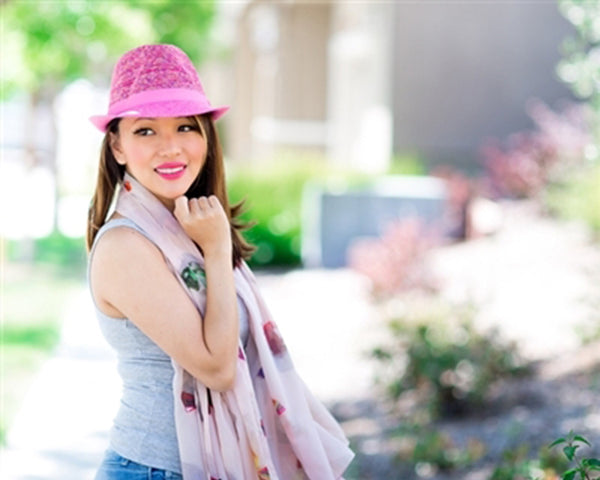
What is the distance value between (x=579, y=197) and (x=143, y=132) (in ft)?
34.8

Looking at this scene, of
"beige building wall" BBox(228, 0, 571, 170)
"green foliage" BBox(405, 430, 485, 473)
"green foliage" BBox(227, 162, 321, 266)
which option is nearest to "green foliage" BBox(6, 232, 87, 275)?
"green foliage" BBox(227, 162, 321, 266)

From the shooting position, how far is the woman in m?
2.52

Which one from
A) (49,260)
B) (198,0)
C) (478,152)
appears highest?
(198,0)

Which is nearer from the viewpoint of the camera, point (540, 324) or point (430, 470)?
point (430, 470)

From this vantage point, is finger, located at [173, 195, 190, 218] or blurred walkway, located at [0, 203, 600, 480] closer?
finger, located at [173, 195, 190, 218]

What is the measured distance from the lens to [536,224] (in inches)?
548

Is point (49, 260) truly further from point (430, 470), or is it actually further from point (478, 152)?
point (430, 470)

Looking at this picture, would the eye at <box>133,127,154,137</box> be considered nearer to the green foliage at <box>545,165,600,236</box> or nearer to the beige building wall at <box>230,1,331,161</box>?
the green foliage at <box>545,165,600,236</box>

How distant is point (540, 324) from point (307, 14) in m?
17.5

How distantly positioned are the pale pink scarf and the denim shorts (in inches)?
2.8

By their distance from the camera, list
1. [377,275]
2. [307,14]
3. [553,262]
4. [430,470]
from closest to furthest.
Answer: [430,470]
[377,275]
[553,262]
[307,14]

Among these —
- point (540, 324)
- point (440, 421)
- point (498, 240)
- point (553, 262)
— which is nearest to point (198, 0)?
point (498, 240)

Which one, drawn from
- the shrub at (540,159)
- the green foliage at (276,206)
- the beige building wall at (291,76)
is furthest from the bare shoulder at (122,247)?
the beige building wall at (291,76)

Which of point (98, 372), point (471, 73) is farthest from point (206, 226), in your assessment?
point (471, 73)
